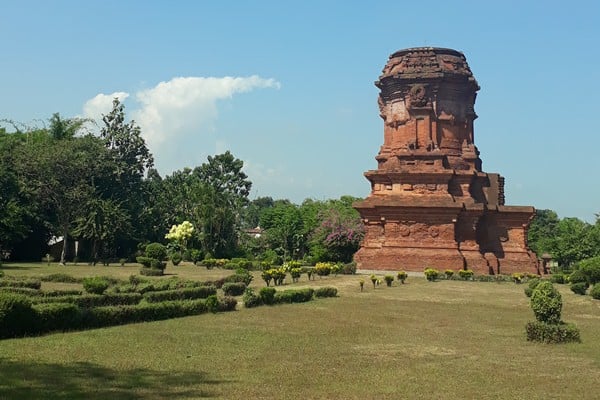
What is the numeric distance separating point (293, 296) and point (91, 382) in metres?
12.6

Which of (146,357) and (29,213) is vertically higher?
(29,213)

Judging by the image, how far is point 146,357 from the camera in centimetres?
1099

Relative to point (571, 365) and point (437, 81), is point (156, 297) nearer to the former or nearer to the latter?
point (571, 365)

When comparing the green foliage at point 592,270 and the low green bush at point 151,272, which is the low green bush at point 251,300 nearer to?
the low green bush at point 151,272

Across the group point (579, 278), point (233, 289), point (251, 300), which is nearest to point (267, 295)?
point (251, 300)

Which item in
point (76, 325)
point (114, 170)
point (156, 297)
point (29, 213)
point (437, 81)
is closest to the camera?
point (76, 325)

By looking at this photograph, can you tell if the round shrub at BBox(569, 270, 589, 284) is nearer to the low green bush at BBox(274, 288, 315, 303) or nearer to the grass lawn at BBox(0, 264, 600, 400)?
the grass lawn at BBox(0, 264, 600, 400)

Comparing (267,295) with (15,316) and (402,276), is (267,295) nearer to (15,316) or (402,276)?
(15,316)

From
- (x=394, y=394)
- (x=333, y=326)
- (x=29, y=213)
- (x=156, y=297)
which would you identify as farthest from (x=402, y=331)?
(x=29, y=213)

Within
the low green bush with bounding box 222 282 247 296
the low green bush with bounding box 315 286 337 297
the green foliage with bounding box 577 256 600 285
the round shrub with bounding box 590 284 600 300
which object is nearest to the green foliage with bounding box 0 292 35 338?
the low green bush with bounding box 222 282 247 296

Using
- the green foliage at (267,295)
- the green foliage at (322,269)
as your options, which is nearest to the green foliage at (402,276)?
the green foliage at (322,269)

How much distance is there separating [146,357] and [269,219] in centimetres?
5242

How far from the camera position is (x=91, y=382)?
350 inches

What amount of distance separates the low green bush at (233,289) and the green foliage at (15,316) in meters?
9.59
